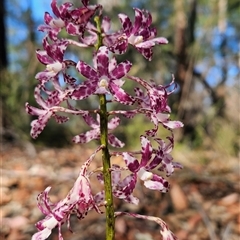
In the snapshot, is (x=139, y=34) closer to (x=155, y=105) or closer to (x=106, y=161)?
(x=155, y=105)

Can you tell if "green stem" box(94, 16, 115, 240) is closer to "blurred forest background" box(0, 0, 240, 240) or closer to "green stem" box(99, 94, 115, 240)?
"green stem" box(99, 94, 115, 240)

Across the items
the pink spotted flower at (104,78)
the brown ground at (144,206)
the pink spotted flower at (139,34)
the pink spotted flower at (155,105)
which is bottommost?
the brown ground at (144,206)

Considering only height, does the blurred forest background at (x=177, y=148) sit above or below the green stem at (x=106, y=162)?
below

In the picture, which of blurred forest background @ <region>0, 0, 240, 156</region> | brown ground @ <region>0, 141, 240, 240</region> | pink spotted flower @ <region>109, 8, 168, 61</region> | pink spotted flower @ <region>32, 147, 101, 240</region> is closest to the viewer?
pink spotted flower @ <region>32, 147, 101, 240</region>

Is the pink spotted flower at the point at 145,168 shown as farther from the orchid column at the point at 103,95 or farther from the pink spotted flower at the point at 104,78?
the pink spotted flower at the point at 104,78

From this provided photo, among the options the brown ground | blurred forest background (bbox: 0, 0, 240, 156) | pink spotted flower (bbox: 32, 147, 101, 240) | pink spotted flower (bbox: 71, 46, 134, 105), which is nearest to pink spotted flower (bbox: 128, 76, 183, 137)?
pink spotted flower (bbox: 71, 46, 134, 105)

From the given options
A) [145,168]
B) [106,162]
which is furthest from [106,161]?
[145,168]

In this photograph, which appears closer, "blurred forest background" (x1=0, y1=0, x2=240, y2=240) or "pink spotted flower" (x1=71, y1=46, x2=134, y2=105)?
"pink spotted flower" (x1=71, y1=46, x2=134, y2=105)

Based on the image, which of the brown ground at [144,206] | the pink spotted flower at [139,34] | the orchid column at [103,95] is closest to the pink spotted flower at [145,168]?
the orchid column at [103,95]

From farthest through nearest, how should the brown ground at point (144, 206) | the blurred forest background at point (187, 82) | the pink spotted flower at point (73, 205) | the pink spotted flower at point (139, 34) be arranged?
1. the blurred forest background at point (187, 82)
2. the brown ground at point (144, 206)
3. the pink spotted flower at point (139, 34)
4. the pink spotted flower at point (73, 205)
